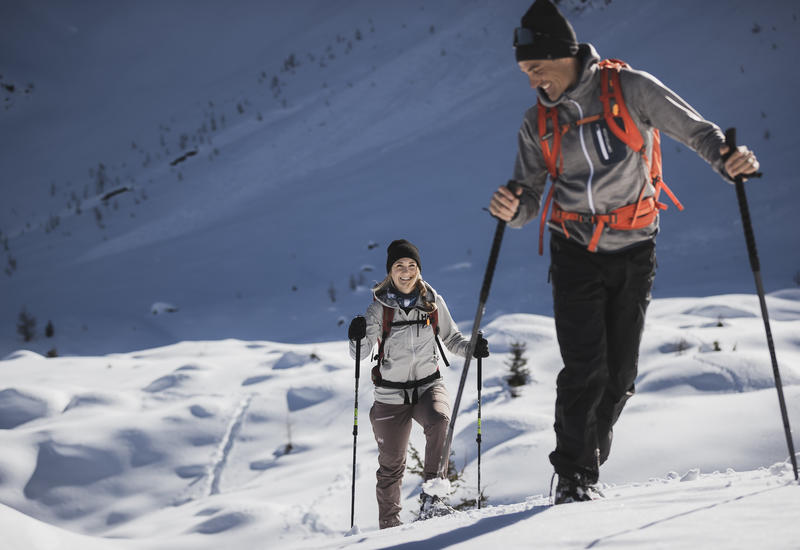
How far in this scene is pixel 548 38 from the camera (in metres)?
2.36

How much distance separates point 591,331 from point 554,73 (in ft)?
3.43

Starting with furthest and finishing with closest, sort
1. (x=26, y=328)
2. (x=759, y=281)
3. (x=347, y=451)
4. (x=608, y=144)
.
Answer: (x=26, y=328) < (x=347, y=451) < (x=608, y=144) < (x=759, y=281)

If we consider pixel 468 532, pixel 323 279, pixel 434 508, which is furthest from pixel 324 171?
pixel 468 532

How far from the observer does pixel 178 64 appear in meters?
30.5

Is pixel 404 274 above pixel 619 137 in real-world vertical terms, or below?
below

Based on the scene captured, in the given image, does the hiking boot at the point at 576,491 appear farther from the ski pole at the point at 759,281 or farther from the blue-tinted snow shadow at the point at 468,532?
the ski pole at the point at 759,281

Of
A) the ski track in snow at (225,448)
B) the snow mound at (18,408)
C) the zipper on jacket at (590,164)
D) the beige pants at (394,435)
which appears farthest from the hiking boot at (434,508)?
the snow mound at (18,408)

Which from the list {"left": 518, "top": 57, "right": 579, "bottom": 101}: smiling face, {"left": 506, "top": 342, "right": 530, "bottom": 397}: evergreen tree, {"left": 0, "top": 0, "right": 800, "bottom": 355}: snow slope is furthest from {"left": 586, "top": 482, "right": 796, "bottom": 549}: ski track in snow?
{"left": 0, "top": 0, "right": 800, "bottom": 355}: snow slope

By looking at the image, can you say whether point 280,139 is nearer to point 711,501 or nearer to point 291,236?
point 291,236

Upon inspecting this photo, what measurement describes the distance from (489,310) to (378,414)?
7.90 meters

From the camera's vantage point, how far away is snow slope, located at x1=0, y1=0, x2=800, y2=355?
12.5 meters

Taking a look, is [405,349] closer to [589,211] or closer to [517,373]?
[589,211]

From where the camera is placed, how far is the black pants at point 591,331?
2.38 meters

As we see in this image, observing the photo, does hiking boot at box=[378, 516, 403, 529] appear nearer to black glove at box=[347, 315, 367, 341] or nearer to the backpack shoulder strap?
black glove at box=[347, 315, 367, 341]
